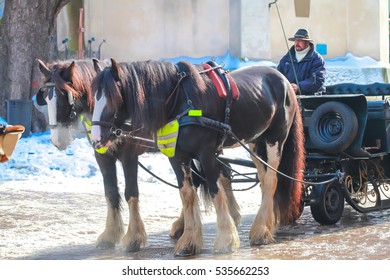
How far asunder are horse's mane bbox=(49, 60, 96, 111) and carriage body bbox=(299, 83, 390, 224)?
2.54 m

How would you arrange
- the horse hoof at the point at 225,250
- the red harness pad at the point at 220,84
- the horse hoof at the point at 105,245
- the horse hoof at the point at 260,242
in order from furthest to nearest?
the horse hoof at the point at 260,242
the horse hoof at the point at 105,245
the red harness pad at the point at 220,84
the horse hoof at the point at 225,250

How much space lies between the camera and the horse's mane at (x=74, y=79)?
7.57m

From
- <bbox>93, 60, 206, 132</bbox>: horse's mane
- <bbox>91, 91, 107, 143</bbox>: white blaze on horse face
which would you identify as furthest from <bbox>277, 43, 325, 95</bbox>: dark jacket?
<bbox>91, 91, 107, 143</bbox>: white blaze on horse face

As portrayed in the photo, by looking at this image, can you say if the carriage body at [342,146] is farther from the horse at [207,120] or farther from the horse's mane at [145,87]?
the horse's mane at [145,87]

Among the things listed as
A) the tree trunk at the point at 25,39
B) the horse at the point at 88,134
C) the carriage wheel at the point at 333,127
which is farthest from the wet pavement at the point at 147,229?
the tree trunk at the point at 25,39

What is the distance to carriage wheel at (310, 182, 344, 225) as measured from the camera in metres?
8.92

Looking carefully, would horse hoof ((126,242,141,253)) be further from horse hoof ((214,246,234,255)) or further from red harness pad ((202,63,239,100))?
red harness pad ((202,63,239,100))

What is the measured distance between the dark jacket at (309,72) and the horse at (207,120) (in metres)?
1.06

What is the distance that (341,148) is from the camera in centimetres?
883

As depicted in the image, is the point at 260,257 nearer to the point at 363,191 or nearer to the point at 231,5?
the point at 363,191

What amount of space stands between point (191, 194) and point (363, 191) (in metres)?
3.00

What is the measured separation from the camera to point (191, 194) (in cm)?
750

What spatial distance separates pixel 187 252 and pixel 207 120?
1189mm

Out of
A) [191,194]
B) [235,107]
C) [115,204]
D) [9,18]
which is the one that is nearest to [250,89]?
[235,107]
